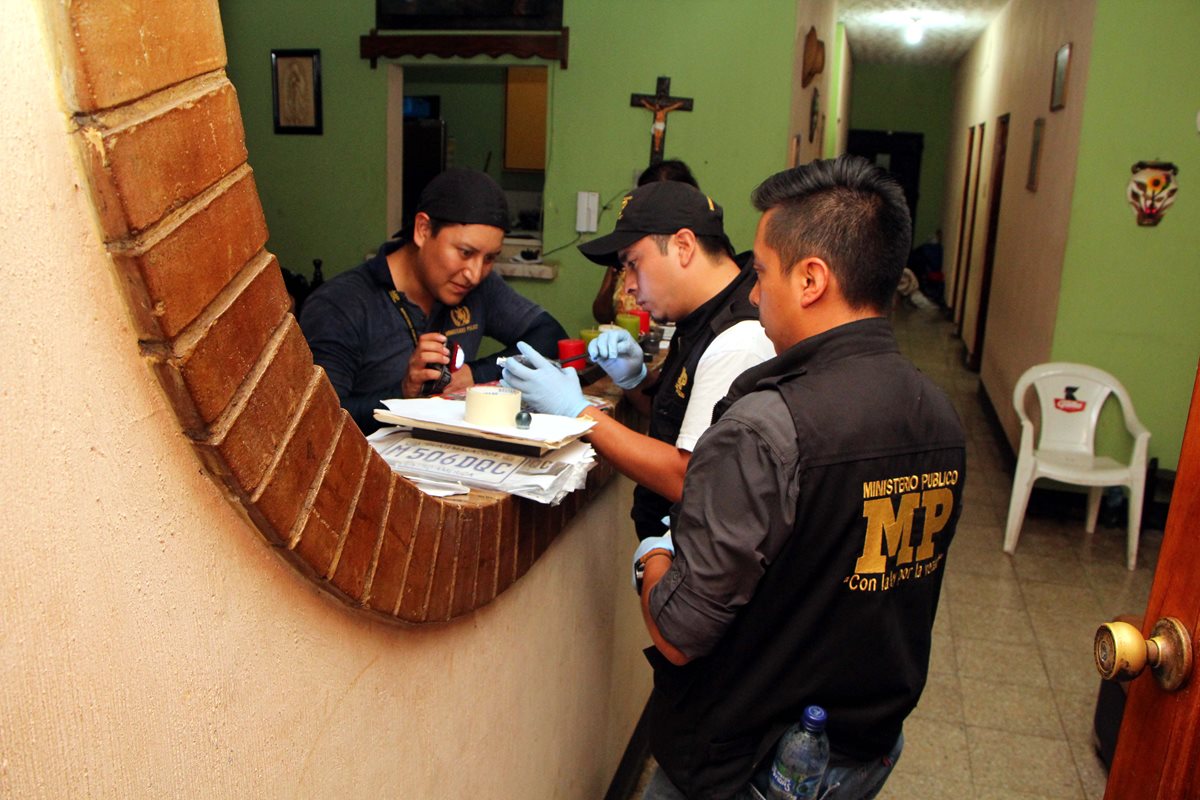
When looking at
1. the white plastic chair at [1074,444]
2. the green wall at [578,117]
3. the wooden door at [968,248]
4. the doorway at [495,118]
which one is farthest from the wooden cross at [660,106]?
the wooden door at [968,248]

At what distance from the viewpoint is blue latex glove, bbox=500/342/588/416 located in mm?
1810

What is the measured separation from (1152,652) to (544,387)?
42.1 inches

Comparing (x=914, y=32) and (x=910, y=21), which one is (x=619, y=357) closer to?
(x=910, y=21)

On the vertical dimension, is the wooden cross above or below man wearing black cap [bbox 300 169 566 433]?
above

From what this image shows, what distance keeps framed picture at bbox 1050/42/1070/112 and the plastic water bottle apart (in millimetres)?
4786

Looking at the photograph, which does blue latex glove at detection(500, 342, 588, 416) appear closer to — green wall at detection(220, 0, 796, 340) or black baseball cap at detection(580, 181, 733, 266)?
black baseball cap at detection(580, 181, 733, 266)

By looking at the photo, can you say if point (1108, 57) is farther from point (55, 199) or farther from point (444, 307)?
point (55, 199)

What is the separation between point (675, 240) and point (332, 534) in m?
1.23

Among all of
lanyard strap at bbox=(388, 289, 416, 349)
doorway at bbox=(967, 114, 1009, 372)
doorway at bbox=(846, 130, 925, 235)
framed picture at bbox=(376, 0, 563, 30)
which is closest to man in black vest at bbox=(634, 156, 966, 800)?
lanyard strap at bbox=(388, 289, 416, 349)

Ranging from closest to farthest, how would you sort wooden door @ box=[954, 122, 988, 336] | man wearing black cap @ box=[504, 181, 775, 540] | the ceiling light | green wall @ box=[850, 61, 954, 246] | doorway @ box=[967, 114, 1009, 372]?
man wearing black cap @ box=[504, 181, 775, 540] < doorway @ box=[967, 114, 1009, 372] < wooden door @ box=[954, 122, 988, 336] < the ceiling light < green wall @ box=[850, 61, 954, 246]

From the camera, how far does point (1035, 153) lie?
5961 millimetres

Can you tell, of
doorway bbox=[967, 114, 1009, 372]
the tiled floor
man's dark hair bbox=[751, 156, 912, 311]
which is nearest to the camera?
man's dark hair bbox=[751, 156, 912, 311]

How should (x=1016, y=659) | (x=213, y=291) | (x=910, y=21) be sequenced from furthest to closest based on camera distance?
(x=910, y=21)
(x=1016, y=659)
(x=213, y=291)

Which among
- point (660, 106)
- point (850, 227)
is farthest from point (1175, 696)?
point (660, 106)
